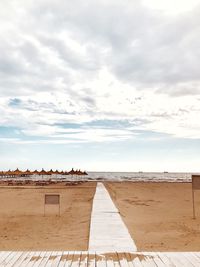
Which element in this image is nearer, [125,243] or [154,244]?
[125,243]

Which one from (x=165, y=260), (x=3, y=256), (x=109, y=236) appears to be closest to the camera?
(x=165, y=260)

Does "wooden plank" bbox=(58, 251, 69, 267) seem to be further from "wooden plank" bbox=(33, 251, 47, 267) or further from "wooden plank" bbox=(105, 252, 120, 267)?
"wooden plank" bbox=(105, 252, 120, 267)

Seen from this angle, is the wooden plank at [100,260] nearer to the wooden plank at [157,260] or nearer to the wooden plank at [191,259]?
the wooden plank at [157,260]

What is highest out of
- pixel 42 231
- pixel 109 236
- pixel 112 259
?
pixel 112 259

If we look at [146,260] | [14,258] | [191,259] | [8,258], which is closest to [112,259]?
[146,260]

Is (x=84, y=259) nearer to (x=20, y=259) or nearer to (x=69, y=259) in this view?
(x=69, y=259)

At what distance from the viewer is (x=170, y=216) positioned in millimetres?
13086

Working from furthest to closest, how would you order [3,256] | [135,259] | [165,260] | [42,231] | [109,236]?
[42,231]
[109,236]
[3,256]
[135,259]
[165,260]

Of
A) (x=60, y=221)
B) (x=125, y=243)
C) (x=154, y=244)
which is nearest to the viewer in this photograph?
(x=125, y=243)

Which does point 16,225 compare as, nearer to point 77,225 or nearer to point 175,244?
point 77,225

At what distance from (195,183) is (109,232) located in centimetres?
527

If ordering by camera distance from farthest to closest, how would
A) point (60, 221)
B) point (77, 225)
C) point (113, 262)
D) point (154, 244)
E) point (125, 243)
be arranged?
point (60, 221) → point (77, 225) → point (154, 244) → point (125, 243) → point (113, 262)

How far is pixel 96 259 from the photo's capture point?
530 centimetres

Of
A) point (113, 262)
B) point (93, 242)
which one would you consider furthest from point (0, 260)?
point (93, 242)
